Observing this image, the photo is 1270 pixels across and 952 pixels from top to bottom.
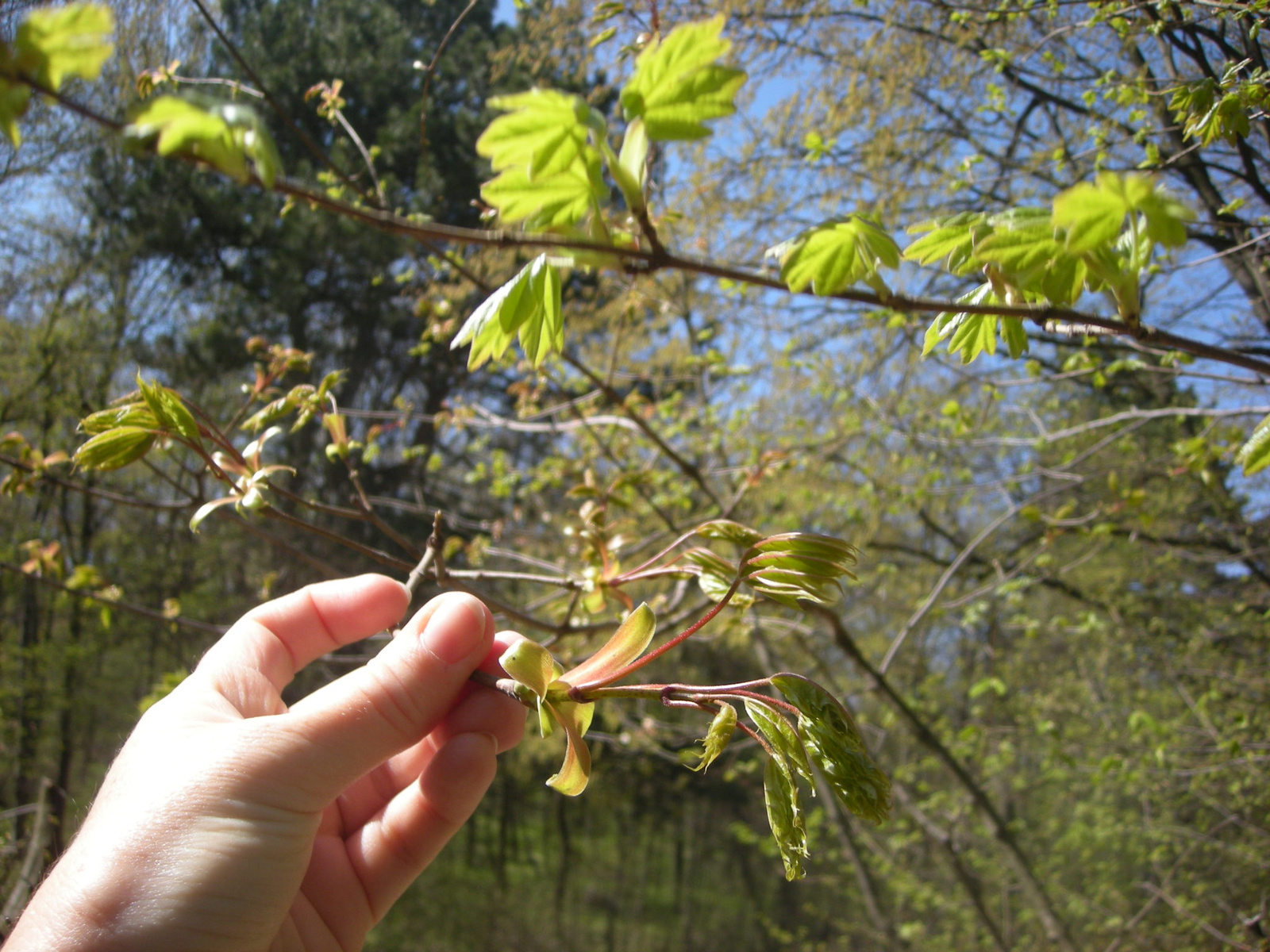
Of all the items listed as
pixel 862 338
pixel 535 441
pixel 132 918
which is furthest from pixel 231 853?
pixel 535 441

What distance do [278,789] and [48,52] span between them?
1.88ft

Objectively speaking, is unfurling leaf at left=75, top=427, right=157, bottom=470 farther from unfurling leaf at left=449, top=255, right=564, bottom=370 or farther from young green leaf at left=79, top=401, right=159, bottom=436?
unfurling leaf at left=449, top=255, right=564, bottom=370

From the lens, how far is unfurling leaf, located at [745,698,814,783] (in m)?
0.49

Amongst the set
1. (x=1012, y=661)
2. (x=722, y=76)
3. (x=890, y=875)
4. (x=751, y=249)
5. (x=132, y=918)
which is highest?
(x=751, y=249)

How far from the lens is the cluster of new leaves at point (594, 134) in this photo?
0.42 m

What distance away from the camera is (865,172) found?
312 cm

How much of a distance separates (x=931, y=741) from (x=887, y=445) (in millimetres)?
2497

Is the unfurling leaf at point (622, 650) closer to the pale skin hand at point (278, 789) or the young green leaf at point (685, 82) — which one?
the pale skin hand at point (278, 789)

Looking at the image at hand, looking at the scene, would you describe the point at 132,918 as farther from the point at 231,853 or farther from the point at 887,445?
the point at 887,445

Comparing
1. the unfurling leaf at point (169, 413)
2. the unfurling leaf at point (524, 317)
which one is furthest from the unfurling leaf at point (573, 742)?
the unfurling leaf at point (169, 413)

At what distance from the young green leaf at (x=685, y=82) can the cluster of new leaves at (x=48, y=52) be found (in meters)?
0.25

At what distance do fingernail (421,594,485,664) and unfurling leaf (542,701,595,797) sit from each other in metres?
0.20

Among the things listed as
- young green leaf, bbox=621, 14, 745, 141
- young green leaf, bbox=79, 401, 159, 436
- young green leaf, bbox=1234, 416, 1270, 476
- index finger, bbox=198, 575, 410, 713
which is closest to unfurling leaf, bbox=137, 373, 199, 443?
young green leaf, bbox=79, 401, 159, 436

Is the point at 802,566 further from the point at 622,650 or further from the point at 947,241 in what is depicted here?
the point at 947,241
